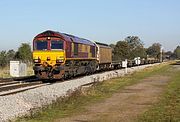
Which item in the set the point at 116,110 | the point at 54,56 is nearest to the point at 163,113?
the point at 116,110

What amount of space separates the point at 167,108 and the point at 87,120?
12.1 feet

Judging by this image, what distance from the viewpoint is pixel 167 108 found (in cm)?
1410

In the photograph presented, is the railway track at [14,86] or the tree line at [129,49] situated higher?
the tree line at [129,49]

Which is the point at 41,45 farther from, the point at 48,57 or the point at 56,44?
the point at 48,57

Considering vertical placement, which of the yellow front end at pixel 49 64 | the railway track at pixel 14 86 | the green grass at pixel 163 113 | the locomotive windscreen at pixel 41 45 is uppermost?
the locomotive windscreen at pixel 41 45

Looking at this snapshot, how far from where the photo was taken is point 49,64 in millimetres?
30094

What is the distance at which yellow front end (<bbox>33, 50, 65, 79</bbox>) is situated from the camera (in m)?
29.8

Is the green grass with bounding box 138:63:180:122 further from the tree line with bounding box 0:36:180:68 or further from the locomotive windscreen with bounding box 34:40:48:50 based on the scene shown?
the tree line with bounding box 0:36:180:68

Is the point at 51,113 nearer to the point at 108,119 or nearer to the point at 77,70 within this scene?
the point at 108,119

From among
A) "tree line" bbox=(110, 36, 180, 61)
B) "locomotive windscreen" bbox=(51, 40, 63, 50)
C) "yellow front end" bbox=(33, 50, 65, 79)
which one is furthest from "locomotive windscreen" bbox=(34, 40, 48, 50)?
"tree line" bbox=(110, 36, 180, 61)

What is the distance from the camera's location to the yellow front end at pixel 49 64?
29.8m

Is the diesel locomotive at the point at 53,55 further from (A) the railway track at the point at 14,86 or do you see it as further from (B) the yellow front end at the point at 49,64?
(A) the railway track at the point at 14,86

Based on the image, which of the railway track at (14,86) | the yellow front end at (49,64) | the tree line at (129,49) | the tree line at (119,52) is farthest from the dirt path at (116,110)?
the tree line at (129,49)

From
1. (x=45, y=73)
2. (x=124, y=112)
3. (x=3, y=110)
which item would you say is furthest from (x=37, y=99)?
(x=45, y=73)
